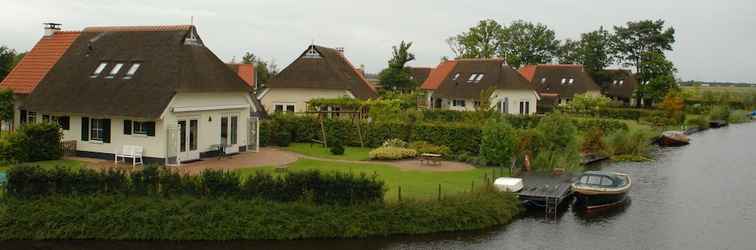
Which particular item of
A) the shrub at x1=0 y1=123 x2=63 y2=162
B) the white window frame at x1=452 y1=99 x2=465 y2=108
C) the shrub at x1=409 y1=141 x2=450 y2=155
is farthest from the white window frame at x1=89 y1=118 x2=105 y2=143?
the white window frame at x1=452 y1=99 x2=465 y2=108

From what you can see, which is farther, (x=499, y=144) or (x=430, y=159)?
(x=430, y=159)

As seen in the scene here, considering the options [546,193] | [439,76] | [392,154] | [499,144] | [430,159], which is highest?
[439,76]

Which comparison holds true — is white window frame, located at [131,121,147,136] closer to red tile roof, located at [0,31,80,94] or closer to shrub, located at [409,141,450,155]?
red tile roof, located at [0,31,80,94]

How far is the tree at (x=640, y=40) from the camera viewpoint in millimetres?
74250

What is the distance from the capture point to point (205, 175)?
20.2 metres

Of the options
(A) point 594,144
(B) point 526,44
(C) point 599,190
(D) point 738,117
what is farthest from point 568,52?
(C) point 599,190

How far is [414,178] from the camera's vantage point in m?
26.0

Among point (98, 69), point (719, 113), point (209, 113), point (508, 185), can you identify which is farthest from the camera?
point (719, 113)

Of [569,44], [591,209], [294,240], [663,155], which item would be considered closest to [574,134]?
[591,209]

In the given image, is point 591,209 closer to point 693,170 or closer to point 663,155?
point 693,170

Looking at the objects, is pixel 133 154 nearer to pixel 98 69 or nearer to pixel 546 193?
pixel 98 69

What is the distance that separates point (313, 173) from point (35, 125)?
1357 cm

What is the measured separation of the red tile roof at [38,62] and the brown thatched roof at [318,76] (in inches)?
618

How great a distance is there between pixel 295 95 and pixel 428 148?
56.1ft
